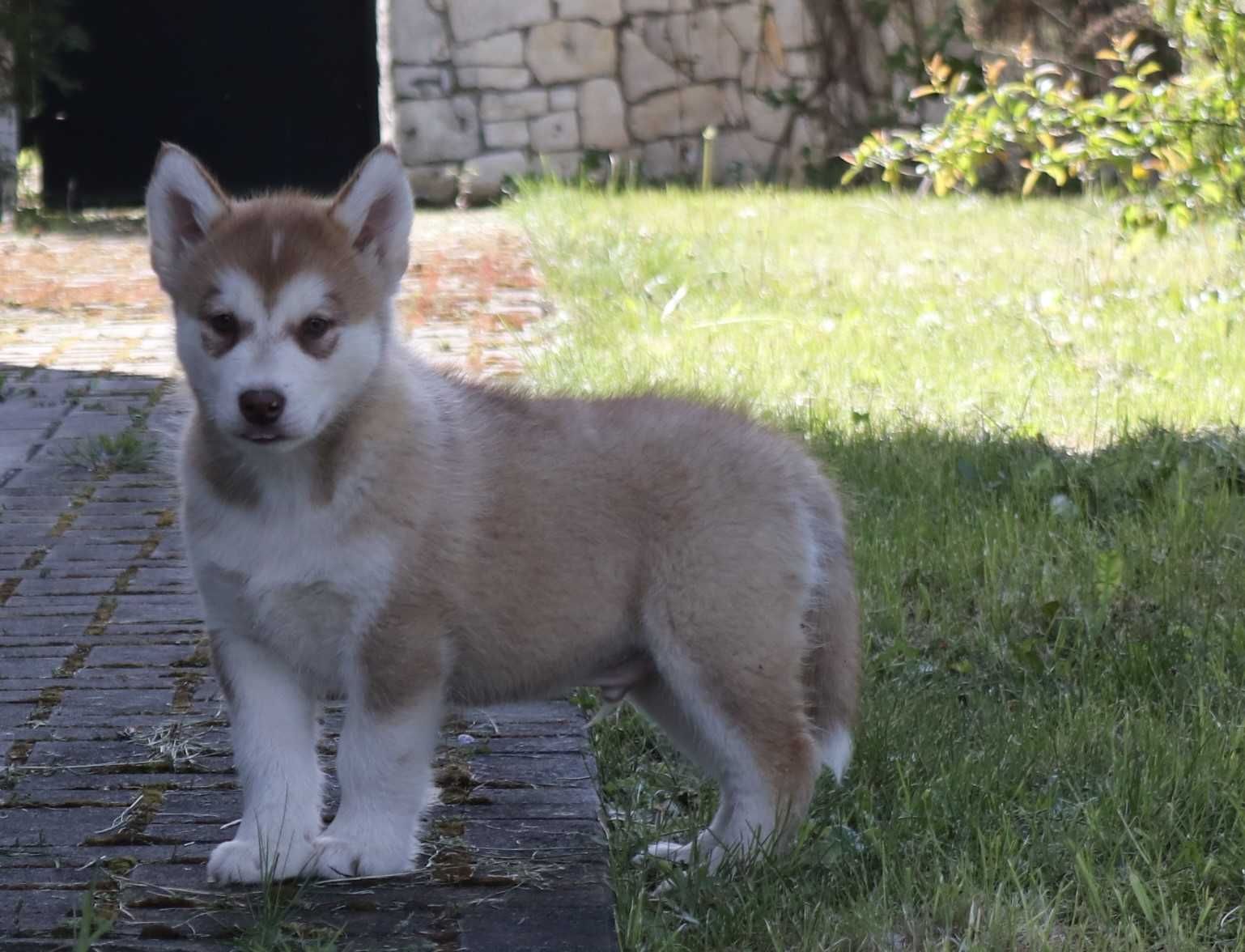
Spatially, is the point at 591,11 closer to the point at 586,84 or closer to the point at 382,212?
the point at 586,84

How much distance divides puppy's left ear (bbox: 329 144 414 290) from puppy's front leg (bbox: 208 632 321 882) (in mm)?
741

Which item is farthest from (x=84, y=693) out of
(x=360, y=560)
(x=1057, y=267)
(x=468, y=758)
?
(x=1057, y=267)

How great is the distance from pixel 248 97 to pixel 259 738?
13.9 m

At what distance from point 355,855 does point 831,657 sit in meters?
0.97

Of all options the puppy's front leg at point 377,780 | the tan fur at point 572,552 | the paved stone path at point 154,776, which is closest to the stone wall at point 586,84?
the paved stone path at point 154,776

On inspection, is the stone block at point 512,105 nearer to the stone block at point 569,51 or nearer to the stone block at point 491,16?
the stone block at point 569,51

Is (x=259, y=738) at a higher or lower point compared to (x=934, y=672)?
higher

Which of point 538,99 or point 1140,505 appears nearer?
point 1140,505

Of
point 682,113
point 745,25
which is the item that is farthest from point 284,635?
point 745,25

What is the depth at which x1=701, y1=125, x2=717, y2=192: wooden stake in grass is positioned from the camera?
1331 cm

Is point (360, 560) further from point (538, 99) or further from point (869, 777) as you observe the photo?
point (538, 99)

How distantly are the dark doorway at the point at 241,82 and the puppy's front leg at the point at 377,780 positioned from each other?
1287 cm

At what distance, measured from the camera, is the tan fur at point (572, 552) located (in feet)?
9.43

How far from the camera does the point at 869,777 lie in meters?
3.32
